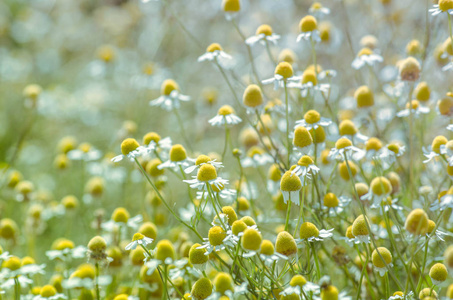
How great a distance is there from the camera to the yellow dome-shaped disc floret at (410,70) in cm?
186

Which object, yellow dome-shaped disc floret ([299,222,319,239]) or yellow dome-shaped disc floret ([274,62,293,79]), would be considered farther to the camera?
yellow dome-shaped disc floret ([274,62,293,79])

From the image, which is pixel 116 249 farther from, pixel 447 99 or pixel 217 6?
pixel 217 6

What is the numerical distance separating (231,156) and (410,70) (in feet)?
6.69

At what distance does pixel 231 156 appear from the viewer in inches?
149

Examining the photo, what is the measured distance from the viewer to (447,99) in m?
1.97

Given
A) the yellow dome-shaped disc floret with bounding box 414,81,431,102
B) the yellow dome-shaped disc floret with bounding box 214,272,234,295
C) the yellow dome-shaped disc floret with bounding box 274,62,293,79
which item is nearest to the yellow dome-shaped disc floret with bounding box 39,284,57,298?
the yellow dome-shaped disc floret with bounding box 214,272,234,295

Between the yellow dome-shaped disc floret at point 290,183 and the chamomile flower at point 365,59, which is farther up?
the chamomile flower at point 365,59

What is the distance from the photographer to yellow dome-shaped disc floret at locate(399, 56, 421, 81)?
1.86 metres

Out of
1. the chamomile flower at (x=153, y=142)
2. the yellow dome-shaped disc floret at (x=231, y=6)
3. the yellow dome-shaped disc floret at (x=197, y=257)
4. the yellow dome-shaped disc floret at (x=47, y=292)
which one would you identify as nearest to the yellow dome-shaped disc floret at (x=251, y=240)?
the yellow dome-shaped disc floret at (x=197, y=257)

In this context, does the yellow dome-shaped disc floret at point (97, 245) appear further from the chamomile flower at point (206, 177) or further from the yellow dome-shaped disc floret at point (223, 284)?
the yellow dome-shaped disc floret at point (223, 284)

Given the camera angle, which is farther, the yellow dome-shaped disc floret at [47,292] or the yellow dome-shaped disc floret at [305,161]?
the yellow dome-shaped disc floret at [47,292]

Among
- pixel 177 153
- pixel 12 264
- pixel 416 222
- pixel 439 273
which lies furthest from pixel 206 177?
pixel 12 264

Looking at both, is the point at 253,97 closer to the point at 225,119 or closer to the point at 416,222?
the point at 225,119

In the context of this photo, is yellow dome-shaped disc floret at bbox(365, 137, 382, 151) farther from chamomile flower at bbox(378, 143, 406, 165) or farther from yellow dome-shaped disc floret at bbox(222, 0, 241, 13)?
yellow dome-shaped disc floret at bbox(222, 0, 241, 13)
